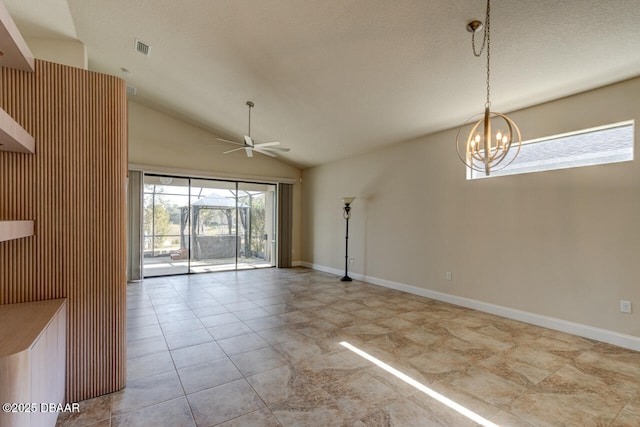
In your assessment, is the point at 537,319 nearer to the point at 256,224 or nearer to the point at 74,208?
the point at 74,208

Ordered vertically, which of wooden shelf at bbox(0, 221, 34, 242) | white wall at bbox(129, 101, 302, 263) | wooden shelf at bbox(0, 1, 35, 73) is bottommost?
wooden shelf at bbox(0, 221, 34, 242)

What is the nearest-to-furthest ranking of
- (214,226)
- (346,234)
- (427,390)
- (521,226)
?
1. (427,390)
2. (521,226)
3. (346,234)
4. (214,226)

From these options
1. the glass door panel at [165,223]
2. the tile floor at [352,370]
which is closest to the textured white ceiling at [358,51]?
the glass door panel at [165,223]

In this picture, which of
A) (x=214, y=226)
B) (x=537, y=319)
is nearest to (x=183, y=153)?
(x=214, y=226)

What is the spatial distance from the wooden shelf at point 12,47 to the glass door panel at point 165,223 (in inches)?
203

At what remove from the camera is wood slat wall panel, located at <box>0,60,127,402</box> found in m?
1.93

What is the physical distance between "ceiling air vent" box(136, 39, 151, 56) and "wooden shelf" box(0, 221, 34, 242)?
3214mm

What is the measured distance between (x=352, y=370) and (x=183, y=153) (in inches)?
247

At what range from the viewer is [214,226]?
7.60 meters

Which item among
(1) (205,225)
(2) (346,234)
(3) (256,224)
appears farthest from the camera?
(3) (256,224)

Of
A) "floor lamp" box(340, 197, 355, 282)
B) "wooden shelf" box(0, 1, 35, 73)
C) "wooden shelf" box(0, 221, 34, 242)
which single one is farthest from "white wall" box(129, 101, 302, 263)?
"wooden shelf" box(0, 221, 34, 242)

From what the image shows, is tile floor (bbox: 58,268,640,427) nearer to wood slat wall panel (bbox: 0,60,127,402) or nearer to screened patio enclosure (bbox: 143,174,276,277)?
wood slat wall panel (bbox: 0,60,127,402)

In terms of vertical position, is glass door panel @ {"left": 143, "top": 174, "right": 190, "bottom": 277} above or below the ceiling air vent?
below

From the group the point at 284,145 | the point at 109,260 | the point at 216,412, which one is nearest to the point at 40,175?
the point at 109,260
